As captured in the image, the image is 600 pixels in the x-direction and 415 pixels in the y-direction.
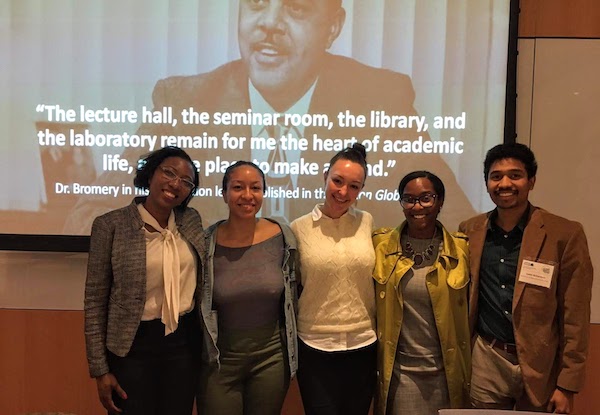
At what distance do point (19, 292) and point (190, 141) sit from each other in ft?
4.41

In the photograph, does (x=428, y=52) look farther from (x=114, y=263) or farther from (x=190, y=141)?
(x=114, y=263)

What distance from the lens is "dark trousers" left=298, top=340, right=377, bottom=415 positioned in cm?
194

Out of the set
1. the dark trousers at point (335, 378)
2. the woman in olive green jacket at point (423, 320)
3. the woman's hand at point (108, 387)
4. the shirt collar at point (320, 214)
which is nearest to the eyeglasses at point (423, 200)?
the woman in olive green jacket at point (423, 320)

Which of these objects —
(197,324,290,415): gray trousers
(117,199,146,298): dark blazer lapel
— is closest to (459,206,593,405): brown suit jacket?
(197,324,290,415): gray trousers

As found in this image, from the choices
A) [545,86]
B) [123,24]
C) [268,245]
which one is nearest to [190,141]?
[123,24]

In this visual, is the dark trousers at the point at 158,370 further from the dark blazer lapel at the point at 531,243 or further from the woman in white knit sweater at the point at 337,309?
the dark blazer lapel at the point at 531,243

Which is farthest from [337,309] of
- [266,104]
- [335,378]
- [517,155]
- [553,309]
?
[266,104]

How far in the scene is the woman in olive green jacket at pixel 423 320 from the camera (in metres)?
1.84

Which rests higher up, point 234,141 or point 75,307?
point 234,141

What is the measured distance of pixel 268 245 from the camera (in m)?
1.95

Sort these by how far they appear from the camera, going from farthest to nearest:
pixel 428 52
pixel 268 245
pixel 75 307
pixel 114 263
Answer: pixel 75 307 → pixel 428 52 → pixel 268 245 → pixel 114 263

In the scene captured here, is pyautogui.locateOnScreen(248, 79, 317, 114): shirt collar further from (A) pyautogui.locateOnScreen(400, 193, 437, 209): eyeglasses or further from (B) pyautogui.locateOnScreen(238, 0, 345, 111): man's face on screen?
→ (A) pyautogui.locateOnScreen(400, 193, 437, 209): eyeglasses

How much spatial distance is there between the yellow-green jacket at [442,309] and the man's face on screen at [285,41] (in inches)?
45.9

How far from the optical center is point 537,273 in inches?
69.4
